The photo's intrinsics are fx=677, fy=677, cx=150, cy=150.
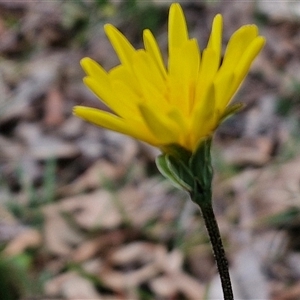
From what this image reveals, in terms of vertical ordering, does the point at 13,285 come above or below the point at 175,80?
below

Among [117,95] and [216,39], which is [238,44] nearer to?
[216,39]

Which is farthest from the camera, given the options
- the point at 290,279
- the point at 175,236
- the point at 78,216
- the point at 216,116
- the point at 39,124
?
the point at 39,124

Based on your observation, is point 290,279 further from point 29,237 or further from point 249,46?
point 249,46

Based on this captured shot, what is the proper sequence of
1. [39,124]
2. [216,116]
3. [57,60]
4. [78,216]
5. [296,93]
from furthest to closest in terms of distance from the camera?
[57,60]
[39,124]
[296,93]
[78,216]
[216,116]

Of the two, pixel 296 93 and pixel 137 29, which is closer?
pixel 296 93

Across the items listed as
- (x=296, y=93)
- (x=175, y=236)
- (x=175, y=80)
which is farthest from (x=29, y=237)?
(x=175, y=80)

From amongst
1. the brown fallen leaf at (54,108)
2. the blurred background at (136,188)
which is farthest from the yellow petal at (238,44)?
the brown fallen leaf at (54,108)
